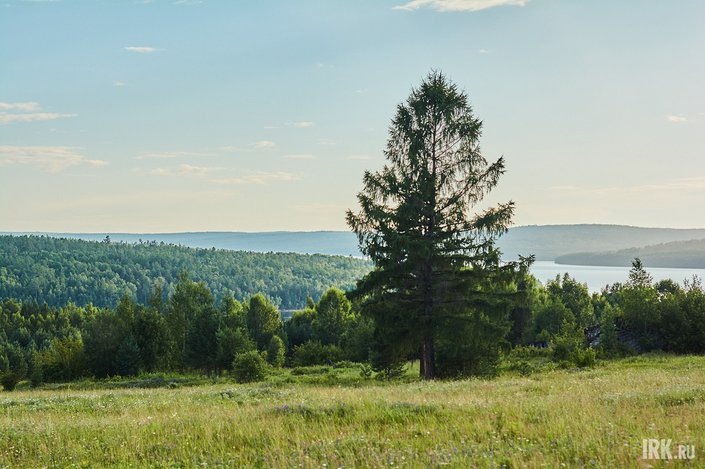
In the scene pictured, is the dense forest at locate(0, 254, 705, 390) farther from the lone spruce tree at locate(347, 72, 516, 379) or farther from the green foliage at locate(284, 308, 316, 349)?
the lone spruce tree at locate(347, 72, 516, 379)

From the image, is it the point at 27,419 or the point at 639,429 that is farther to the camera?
the point at 27,419

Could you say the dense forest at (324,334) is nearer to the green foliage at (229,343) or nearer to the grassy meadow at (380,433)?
the green foliage at (229,343)

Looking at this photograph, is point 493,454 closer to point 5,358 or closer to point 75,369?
point 75,369

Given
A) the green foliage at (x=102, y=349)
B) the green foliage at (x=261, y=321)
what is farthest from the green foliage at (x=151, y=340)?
the green foliage at (x=261, y=321)

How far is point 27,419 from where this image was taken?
14391 mm

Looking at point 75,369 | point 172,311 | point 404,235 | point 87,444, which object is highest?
point 404,235

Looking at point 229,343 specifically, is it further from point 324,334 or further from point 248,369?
point 324,334

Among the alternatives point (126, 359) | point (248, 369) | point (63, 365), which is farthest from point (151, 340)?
point (248, 369)

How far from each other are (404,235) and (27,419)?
52.2 ft

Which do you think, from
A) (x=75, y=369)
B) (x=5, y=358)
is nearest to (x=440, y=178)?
(x=75, y=369)
